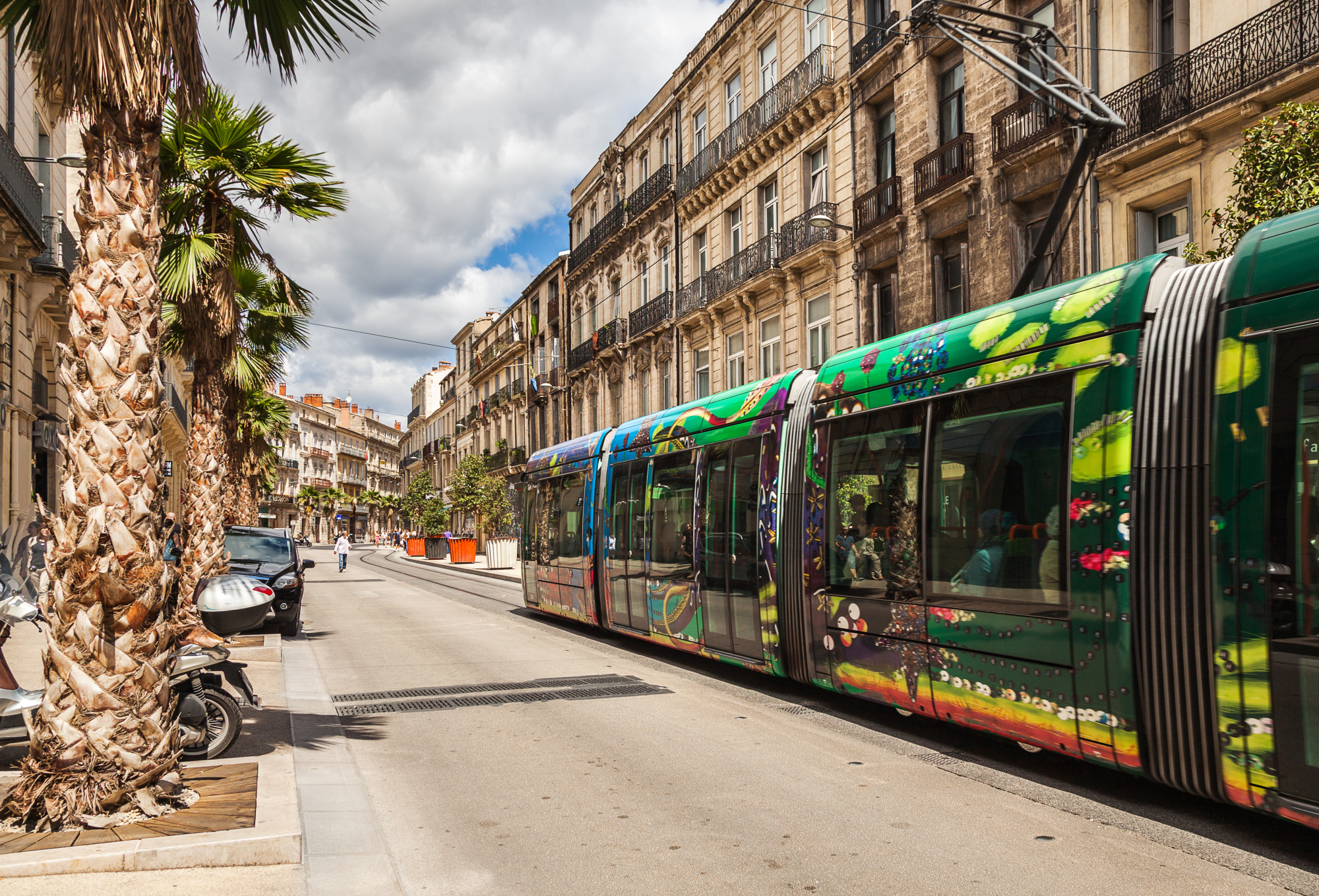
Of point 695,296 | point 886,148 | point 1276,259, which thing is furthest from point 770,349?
point 1276,259

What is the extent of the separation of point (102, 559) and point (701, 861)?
11.0 feet

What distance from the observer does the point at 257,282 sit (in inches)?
679

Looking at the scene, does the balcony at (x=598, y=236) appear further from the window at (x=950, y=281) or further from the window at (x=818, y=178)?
the window at (x=950, y=281)

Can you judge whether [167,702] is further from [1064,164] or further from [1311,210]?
[1064,164]

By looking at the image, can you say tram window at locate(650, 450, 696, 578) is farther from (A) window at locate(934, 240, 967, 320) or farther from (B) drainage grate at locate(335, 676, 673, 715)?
(A) window at locate(934, 240, 967, 320)

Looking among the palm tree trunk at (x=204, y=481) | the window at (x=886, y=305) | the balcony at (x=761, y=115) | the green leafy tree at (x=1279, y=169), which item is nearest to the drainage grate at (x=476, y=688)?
the palm tree trunk at (x=204, y=481)

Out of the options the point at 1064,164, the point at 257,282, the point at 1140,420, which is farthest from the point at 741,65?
the point at 1140,420

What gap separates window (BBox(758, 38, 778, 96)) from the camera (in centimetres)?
2562

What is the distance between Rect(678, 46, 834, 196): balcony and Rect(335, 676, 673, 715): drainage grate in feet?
56.1

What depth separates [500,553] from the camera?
129ft

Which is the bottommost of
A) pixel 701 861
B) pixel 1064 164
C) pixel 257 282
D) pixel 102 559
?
pixel 701 861

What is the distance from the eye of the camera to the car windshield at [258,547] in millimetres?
16766

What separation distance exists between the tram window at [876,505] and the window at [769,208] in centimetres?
1812

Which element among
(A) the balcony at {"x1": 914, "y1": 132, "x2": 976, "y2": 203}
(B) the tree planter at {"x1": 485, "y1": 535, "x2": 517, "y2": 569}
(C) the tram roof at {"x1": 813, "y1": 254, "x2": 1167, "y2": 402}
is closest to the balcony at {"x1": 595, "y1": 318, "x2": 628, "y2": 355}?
(B) the tree planter at {"x1": 485, "y1": 535, "x2": 517, "y2": 569}
